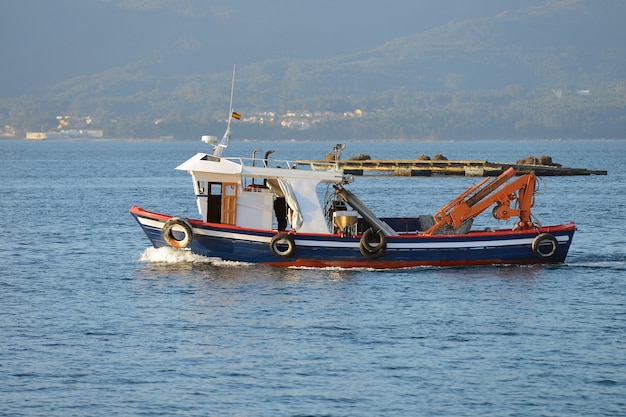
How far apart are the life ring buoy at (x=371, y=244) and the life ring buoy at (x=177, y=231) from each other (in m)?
4.94

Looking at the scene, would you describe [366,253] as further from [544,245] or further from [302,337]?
[302,337]

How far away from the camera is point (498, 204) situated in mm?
34312

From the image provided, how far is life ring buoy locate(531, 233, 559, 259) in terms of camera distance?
33719 millimetres

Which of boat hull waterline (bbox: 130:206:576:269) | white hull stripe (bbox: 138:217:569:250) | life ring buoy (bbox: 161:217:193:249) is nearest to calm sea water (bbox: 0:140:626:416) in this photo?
boat hull waterline (bbox: 130:206:576:269)

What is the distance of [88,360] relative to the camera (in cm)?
2394

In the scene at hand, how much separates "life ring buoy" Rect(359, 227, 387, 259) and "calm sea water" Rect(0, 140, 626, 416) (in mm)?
667

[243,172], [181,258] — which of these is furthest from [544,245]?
[181,258]

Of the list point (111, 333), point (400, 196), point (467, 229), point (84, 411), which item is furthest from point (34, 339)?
point (400, 196)

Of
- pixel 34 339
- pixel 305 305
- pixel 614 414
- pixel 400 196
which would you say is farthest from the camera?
pixel 400 196

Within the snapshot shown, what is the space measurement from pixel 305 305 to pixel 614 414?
413 inches

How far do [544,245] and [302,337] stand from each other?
35.3 feet

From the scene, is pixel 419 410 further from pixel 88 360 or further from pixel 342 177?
pixel 342 177

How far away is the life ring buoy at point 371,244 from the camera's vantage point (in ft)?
108

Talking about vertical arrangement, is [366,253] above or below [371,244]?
below
